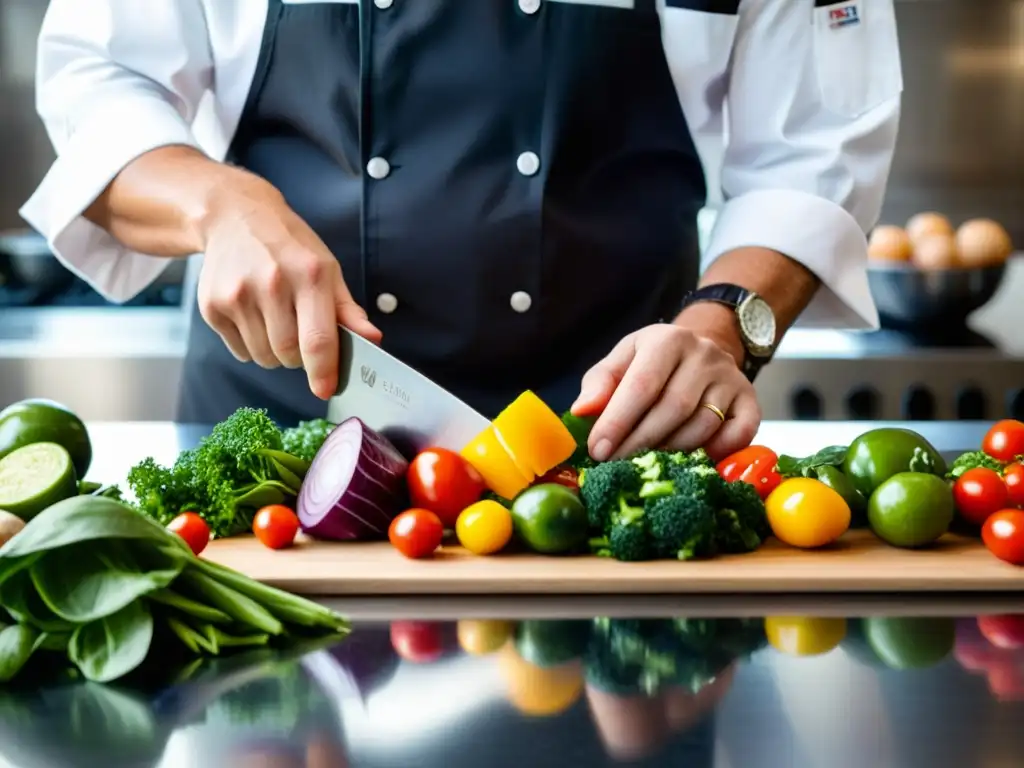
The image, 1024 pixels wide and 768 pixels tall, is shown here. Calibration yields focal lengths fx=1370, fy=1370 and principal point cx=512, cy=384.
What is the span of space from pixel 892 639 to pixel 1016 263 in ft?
9.93


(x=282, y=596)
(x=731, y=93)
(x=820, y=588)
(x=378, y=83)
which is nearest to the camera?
(x=282, y=596)

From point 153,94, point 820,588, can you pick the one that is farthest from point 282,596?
point 153,94

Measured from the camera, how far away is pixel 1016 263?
3814mm

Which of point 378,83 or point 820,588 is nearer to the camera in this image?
point 820,588

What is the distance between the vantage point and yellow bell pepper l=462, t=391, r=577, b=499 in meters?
1.33

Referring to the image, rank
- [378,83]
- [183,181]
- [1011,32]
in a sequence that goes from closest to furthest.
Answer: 1. [183,181]
2. [378,83]
3. [1011,32]

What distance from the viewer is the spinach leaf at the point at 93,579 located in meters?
0.94

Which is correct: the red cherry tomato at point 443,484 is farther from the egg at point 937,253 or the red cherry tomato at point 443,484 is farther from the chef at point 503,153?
the egg at point 937,253

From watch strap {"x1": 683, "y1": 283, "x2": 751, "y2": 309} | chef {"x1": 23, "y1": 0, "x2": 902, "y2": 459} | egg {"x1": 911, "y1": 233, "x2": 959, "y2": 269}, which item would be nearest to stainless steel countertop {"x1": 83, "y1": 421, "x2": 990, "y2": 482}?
chef {"x1": 23, "y1": 0, "x2": 902, "y2": 459}

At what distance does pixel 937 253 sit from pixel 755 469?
1.70m

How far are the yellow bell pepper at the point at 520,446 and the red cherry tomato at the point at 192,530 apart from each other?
0.27 m

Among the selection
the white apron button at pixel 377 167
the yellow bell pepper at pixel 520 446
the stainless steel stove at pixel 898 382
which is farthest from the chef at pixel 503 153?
the stainless steel stove at pixel 898 382

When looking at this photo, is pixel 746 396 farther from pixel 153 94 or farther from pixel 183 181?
pixel 153 94

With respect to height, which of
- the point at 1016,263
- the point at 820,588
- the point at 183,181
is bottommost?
the point at 1016,263
